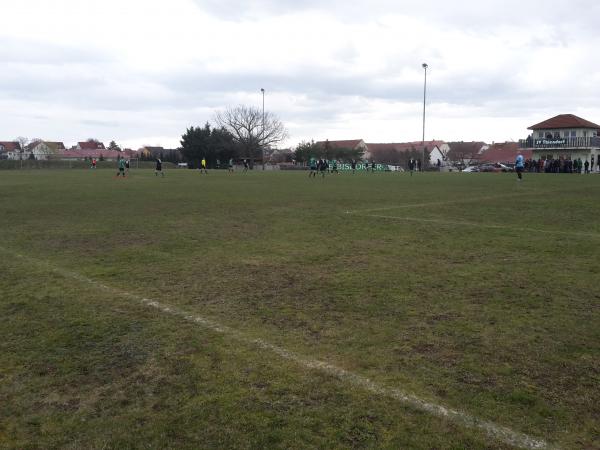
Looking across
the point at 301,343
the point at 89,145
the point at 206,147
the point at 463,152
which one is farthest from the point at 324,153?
the point at 89,145

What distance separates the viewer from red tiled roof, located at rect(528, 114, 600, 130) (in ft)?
225

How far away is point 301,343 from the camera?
4.52 m

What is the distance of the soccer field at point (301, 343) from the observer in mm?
3178

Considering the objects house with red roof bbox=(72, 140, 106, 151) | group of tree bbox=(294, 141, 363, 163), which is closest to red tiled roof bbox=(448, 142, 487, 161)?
group of tree bbox=(294, 141, 363, 163)

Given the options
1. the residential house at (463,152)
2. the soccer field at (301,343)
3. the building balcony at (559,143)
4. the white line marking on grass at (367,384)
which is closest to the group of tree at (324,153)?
the building balcony at (559,143)

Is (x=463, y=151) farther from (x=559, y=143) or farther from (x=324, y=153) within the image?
(x=559, y=143)

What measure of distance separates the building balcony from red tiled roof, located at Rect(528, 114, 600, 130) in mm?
1839

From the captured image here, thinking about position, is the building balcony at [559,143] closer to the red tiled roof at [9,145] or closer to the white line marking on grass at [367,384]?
the white line marking on grass at [367,384]

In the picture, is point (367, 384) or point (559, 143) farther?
point (559, 143)

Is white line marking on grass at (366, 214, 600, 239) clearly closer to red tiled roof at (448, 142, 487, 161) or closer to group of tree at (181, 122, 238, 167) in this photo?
group of tree at (181, 122, 238, 167)

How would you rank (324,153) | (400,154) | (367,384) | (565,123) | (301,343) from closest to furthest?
(367,384), (301,343), (565,123), (324,153), (400,154)

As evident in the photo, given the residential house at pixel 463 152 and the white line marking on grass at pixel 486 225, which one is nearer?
the white line marking on grass at pixel 486 225

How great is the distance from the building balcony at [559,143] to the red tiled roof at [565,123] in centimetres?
184

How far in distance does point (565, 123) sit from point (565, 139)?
2664 mm
